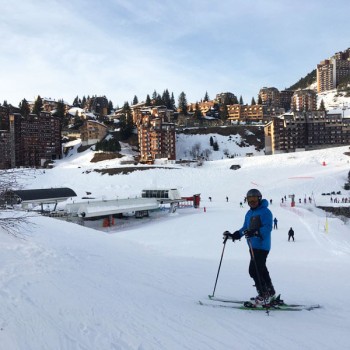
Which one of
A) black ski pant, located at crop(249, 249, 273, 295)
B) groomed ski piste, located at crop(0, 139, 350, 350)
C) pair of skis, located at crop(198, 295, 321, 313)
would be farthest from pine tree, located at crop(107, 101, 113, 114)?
black ski pant, located at crop(249, 249, 273, 295)

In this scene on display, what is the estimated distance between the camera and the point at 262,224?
243 inches

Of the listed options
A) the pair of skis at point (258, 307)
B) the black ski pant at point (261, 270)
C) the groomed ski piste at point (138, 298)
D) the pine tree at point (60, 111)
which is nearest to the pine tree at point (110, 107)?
the pine tree at point (60, 111)

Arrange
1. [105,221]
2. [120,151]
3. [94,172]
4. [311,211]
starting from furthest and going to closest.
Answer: [120,151], [94,172], [311,211], [105,221]

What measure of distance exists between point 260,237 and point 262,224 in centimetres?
24

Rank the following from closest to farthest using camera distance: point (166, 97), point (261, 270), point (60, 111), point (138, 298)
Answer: point (261, 270)
point (138, 298)
point (60, 111)
point (166, 97)

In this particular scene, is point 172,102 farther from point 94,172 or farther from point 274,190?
point 274,190

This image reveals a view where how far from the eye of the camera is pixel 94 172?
79.3 meters

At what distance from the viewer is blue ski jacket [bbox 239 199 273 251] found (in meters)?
6.20

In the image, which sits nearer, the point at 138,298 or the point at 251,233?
the point at 251,233

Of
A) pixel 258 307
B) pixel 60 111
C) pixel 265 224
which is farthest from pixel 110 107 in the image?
pixel 258 307

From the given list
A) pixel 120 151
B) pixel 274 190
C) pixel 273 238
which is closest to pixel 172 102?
pixel 120 151

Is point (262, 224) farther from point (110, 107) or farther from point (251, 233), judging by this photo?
point (110, 107)

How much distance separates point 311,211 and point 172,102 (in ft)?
446

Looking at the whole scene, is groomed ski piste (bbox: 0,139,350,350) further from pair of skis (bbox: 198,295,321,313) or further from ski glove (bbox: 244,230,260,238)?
ski glove (bbox: 244,230,260,238)
